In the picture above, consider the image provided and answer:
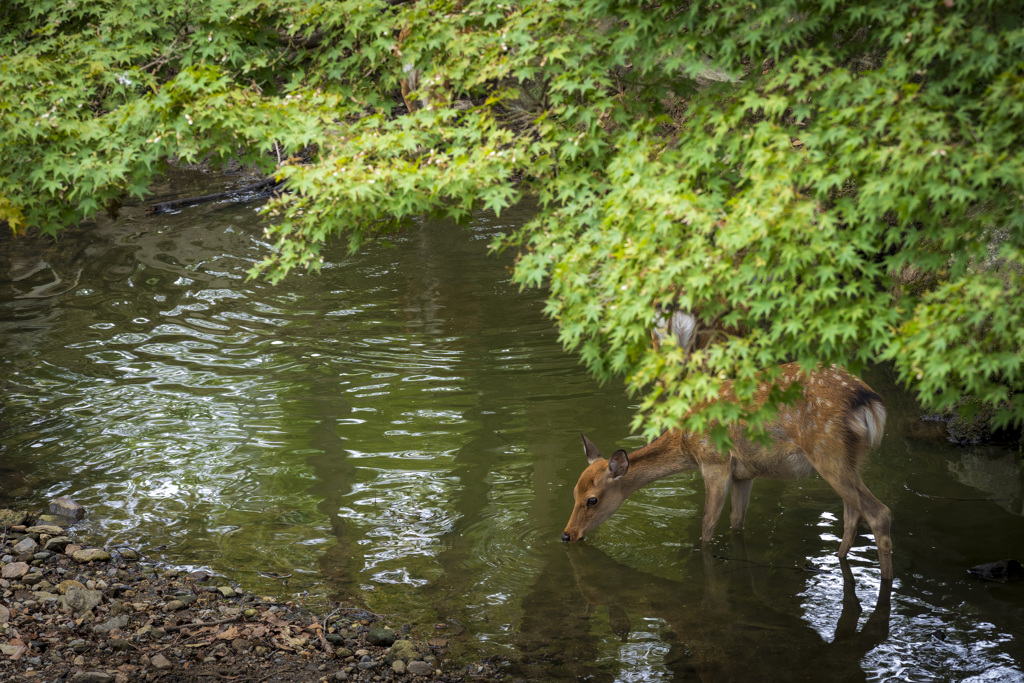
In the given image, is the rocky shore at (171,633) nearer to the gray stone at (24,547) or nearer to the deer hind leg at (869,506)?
the gray stone at (24,547)

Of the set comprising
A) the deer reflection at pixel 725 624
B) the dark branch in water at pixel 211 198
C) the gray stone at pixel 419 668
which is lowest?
the deer reflection at pixel 725 624

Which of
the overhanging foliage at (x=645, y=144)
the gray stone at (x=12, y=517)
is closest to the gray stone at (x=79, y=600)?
the gray stone at (x=12, y=517)

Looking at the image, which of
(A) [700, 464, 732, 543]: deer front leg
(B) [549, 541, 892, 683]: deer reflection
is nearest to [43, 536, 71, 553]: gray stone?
(B) [549, 541, 892, 683]: deer reflection

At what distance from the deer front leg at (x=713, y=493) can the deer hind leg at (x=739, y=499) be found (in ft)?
1.01

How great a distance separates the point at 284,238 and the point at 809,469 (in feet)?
14.9

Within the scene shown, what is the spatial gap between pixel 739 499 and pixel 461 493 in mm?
2583

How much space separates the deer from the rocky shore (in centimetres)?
196

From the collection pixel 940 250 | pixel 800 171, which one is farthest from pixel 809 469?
pixel 800 171

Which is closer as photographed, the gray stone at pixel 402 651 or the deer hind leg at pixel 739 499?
the gray stone at pixel 402 651

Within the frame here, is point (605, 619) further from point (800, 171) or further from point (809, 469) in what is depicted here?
point (800, 171)

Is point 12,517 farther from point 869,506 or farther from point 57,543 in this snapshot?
point 869,506

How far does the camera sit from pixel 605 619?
674cm

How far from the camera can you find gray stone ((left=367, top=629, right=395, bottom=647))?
20.8 ft

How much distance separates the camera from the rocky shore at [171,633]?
19.1 ft
